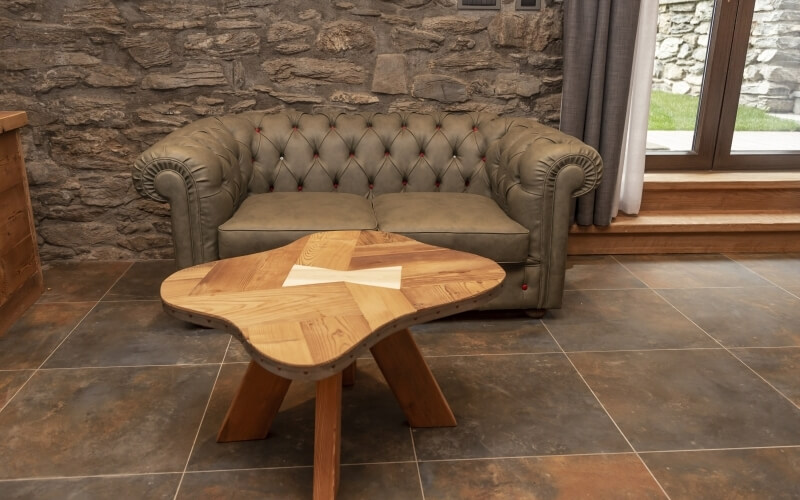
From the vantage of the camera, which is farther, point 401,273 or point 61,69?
point 61,69

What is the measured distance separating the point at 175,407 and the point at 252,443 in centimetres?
34

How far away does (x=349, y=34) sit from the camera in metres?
3.34

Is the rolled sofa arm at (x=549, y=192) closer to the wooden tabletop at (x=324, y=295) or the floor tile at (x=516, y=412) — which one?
the floor tile at (x=516, y=412)

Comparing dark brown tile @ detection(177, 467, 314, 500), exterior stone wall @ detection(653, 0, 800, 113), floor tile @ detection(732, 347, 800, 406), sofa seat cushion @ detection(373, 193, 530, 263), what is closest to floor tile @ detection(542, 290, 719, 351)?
floor tile @ detection(732, 347, 800, 406)

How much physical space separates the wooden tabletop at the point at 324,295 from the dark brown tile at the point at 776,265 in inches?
82.7

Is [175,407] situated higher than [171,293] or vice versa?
[171,293]

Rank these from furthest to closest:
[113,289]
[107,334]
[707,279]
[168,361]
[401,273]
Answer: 1. [707,279]
2. [113,289]
3. [107,334]
4. [168,361]
5. [401,273]

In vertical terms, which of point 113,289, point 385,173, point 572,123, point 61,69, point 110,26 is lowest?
point 113,289

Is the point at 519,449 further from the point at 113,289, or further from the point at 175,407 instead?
the point at 113,289

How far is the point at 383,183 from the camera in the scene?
3201mm

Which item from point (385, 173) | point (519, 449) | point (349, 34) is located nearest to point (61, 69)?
point (349, 34)

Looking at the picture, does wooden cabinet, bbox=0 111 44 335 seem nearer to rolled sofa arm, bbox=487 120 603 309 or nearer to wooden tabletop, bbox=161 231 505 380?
wooden tabletop, bbox=161 231 505 380

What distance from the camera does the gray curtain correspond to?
3.21m

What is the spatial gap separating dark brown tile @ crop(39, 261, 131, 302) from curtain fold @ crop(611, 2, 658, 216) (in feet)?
8.55
